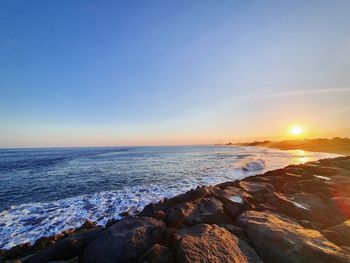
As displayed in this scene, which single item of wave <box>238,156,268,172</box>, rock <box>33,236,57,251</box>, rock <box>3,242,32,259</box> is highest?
wave <box>238,156,268,172</box>

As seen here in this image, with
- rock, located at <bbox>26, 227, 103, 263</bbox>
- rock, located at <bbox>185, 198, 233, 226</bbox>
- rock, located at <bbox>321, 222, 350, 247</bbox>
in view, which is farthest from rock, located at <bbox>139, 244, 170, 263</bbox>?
rock, located at <bbox>321, 222, 350, 247</bbox>

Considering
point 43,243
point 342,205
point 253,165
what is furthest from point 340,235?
point 253,165

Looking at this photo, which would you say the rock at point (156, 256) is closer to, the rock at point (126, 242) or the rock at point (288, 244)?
the rock at point (126, 242)

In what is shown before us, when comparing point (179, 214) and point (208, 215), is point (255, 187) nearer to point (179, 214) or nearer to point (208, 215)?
point (208, 215)

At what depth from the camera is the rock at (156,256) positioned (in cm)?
482

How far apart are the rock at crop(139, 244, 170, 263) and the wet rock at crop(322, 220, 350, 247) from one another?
4718mm

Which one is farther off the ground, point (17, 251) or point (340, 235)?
point (340, 235)

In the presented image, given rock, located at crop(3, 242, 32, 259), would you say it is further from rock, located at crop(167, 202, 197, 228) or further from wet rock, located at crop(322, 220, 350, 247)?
wet rock, located at crop(322, 220, 350, 247)

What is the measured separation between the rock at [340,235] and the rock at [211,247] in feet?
8.39

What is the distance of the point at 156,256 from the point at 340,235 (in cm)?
525

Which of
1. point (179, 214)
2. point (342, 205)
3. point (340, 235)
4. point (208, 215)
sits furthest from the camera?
point (342, 205)

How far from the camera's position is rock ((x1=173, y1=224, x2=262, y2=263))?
4656 millimetres

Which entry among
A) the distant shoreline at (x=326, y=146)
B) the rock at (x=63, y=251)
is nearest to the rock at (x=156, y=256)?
the rock at (x=63, y=251)

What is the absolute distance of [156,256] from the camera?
4.88 m
